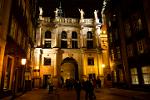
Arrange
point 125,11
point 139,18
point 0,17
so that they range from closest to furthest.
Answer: point 0,17 < point 139,18 < point 125,11

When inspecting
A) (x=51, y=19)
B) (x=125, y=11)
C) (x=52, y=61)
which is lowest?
(x=52, y=61)

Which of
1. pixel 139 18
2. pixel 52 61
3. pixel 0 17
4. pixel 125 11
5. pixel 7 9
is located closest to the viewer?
pixel 0 17

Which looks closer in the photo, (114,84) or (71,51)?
(114,84)

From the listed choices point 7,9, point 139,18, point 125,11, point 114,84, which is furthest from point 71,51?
point 7,9

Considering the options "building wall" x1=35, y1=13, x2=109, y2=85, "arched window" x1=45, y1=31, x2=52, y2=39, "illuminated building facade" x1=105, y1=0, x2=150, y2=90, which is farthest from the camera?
"arched window" x1=45, y1=31, x2=52, y2=39

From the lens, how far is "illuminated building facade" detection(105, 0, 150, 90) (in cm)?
2197

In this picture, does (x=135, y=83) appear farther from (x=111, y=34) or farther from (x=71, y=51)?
(x=71, y=51)

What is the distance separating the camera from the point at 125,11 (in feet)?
90.1

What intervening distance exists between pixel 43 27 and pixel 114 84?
20.2 m

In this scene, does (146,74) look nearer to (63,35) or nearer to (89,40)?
(89,40)

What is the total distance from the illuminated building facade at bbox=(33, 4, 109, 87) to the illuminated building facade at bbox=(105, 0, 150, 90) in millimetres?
5894

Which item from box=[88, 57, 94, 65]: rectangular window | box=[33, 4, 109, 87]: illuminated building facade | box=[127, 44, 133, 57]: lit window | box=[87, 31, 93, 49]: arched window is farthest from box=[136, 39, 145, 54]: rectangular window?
box=[87, 31, 93, 49]: arched window

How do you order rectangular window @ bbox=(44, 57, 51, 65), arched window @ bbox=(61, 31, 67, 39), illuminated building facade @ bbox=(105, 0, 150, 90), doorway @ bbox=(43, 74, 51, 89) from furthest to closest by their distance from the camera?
arched window @ bbox=(61, 31, 67, 39) < rectangular window @ bbox=(44, 57, 51, 65) < doorway @ bbox=(43, 74, 51, 89) < illuminated building facade @ bbox=(105, 0, 150, 90)

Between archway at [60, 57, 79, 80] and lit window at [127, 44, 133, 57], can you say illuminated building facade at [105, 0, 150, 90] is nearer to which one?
lit window at [127, 44, 133, 57]
